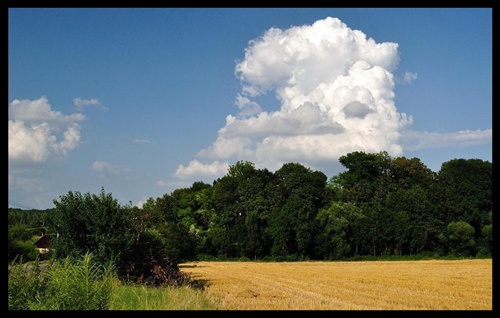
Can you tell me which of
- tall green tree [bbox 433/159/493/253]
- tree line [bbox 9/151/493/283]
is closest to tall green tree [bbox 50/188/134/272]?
tree line [bbox 9/151/493/283]

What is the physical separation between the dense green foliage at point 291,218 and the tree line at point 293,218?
0.04 m

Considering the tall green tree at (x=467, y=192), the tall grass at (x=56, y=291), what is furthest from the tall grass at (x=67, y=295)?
the tall green tree at (x=467, y=192)

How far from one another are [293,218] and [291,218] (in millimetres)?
185

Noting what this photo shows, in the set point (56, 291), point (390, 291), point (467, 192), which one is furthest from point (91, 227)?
point (467, 192)

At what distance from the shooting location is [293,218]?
1783 inches

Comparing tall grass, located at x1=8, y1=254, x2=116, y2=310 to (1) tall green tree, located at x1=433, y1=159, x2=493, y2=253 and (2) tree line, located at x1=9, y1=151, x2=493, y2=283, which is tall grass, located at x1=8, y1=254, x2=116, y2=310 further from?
(1) tall green tree, located at x1=433, y1=159, x2=493, y2=253

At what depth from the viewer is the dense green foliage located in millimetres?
11555

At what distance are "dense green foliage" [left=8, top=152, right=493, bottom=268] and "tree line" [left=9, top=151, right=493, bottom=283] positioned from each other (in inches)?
1.5

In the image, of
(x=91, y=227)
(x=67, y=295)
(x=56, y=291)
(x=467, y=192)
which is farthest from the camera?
(x=91, y=227)

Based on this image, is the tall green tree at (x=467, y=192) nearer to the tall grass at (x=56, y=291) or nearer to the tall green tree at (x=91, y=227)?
the tall grass at (x=56, y=291)

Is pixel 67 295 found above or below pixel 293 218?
below

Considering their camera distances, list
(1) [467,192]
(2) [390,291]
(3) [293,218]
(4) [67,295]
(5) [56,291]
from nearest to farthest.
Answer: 1. (4) [67,295]
2. (5) [56,291]
3. (1) [467,192]
4. (2) [390,291]
5. (3) [293,218]

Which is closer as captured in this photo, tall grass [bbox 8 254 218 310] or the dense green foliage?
tall grass [bbox 8 254 218 310]

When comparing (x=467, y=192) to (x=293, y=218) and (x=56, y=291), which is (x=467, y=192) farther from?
(x=293, y=218)
